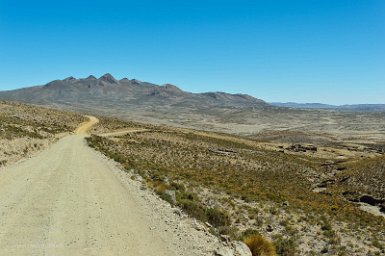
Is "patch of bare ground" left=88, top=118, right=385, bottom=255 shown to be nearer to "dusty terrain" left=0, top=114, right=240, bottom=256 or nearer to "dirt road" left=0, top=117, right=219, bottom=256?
"dusty terrain" left=0, top=114, right=240, bottom=256

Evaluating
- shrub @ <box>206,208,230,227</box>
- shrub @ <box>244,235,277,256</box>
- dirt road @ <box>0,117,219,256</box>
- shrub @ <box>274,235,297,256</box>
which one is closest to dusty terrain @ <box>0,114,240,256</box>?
dirt road @ <box>0,117,219,256</box>

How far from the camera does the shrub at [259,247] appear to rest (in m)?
14.3

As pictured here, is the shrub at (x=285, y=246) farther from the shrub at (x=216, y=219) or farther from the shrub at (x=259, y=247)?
the shrub at (x=259, y=247)

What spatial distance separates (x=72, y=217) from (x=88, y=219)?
25.8 inches

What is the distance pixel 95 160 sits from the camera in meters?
34.3

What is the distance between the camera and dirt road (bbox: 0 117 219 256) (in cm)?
1309

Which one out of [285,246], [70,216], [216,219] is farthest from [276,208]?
[70,216]

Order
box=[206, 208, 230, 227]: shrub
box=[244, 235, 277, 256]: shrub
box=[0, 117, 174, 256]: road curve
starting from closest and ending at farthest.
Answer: box=[0, 117, 174, 256]: road curve < box=[244, 235, 277, 256]: shrub < box=[206, 208, 230, 227]: shrub

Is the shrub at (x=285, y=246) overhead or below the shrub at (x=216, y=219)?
below

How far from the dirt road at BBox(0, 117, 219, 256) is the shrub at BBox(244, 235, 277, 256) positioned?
276 centimetres

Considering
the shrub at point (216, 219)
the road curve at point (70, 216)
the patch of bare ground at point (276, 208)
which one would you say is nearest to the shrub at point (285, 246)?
the patch of bare ground at point (276, 208)

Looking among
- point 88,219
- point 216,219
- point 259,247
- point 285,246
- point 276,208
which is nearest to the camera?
point 259,247

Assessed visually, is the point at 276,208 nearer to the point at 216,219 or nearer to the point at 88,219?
the point at 216,219

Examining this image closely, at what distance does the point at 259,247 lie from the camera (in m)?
14.5
